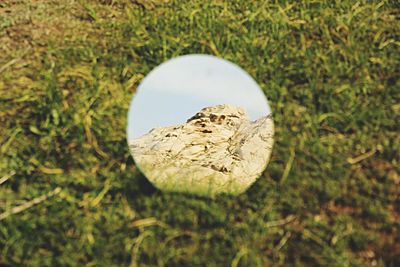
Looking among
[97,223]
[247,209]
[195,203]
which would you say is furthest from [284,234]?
[97,223]

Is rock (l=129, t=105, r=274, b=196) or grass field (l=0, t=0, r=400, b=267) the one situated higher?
grass field (l=0, t=0, r=400, b=267)

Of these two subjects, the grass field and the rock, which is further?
the rock

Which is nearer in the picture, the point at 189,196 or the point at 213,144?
the point at 189,196

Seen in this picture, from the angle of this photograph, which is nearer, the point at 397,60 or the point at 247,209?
the point at 247,209

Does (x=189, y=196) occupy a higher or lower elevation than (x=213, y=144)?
higher

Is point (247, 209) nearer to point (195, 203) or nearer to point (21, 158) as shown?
point (195, 203)
